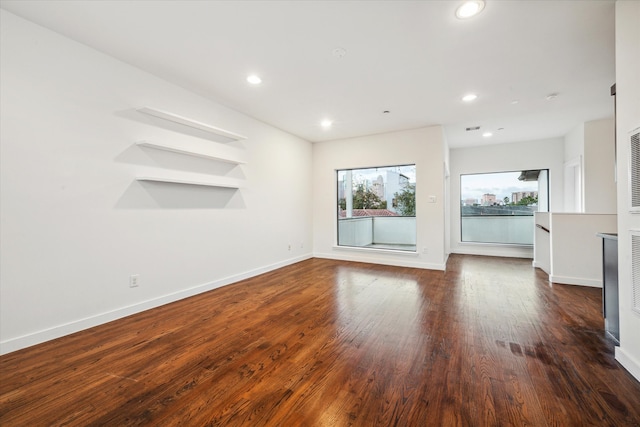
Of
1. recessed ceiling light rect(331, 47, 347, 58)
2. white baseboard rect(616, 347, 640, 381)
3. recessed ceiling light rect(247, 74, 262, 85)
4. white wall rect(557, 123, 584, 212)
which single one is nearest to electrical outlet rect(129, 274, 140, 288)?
recessed ceiling light rect(247, 74, 262, 85)

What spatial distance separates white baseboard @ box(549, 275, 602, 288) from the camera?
388 centimetres

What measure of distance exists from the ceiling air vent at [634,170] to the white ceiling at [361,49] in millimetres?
1142

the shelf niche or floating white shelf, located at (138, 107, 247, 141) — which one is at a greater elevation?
floating white shelf, located at (138, 107, 247, 141)

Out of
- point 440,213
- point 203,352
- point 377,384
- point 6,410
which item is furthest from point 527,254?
point 6,410

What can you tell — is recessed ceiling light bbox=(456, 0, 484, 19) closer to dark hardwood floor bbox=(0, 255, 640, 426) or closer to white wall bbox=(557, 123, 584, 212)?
dark hardwood floor bbox=(0, 255, 640, 426)

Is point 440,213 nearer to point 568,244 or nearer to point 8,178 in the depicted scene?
point 568,244

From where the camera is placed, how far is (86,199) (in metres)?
2.61

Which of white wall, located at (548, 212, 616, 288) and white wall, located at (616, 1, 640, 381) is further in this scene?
white wall, located at (548, 212, 616, 288)

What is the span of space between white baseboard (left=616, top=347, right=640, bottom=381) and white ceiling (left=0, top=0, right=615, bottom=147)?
2627 millimetres

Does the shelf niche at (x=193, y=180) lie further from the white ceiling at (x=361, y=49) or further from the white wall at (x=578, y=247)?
the white wall at (x=578, y=247)

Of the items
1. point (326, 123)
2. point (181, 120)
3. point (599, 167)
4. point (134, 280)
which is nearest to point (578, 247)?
point (599, 167)

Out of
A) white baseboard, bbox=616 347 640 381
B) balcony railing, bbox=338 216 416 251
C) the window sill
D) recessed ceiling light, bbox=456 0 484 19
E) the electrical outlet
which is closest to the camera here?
white baseboard, bbox=616 347 640 381

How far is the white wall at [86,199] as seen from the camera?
221 centimetres

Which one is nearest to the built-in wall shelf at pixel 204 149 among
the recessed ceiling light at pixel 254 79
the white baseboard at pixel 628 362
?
the recessed ceiling light at pixel 254 79
